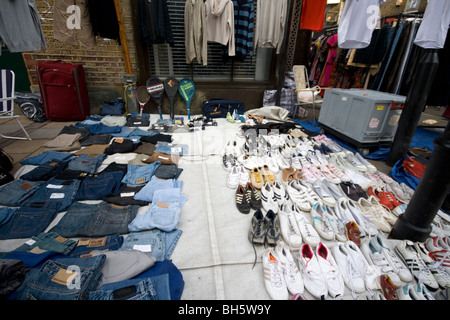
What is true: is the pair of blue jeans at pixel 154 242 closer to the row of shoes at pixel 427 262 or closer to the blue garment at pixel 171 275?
the blue garment at pixel 171 275

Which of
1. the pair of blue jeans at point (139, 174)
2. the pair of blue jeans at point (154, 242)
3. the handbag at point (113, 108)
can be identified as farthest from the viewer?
the handbag at point (113, 108)

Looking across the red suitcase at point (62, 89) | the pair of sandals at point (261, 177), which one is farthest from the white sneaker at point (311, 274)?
the red suitcase at point (62, 89)

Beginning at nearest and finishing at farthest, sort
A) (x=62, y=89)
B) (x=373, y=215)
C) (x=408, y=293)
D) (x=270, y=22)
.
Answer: (x=408, y=293), (x=373, y=215), (x=62, y=89), (x=270, y=22)

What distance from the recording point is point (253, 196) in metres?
1.97

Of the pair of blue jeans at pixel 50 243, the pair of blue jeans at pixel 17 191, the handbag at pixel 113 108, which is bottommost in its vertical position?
the pair of blue jeans at pixel 50 243

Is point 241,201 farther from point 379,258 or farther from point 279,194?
point 379,258

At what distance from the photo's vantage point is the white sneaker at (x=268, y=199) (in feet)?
6.06

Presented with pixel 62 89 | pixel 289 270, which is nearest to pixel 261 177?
pixel 289 270

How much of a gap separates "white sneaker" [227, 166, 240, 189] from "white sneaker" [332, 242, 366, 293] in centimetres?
104

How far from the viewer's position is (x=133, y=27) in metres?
3.96

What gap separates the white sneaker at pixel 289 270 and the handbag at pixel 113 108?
12.7 ft

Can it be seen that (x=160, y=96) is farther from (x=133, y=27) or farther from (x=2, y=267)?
(x=2, y=267)

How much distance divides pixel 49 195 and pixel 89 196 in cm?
32

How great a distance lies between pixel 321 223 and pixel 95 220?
1721 millimetres
